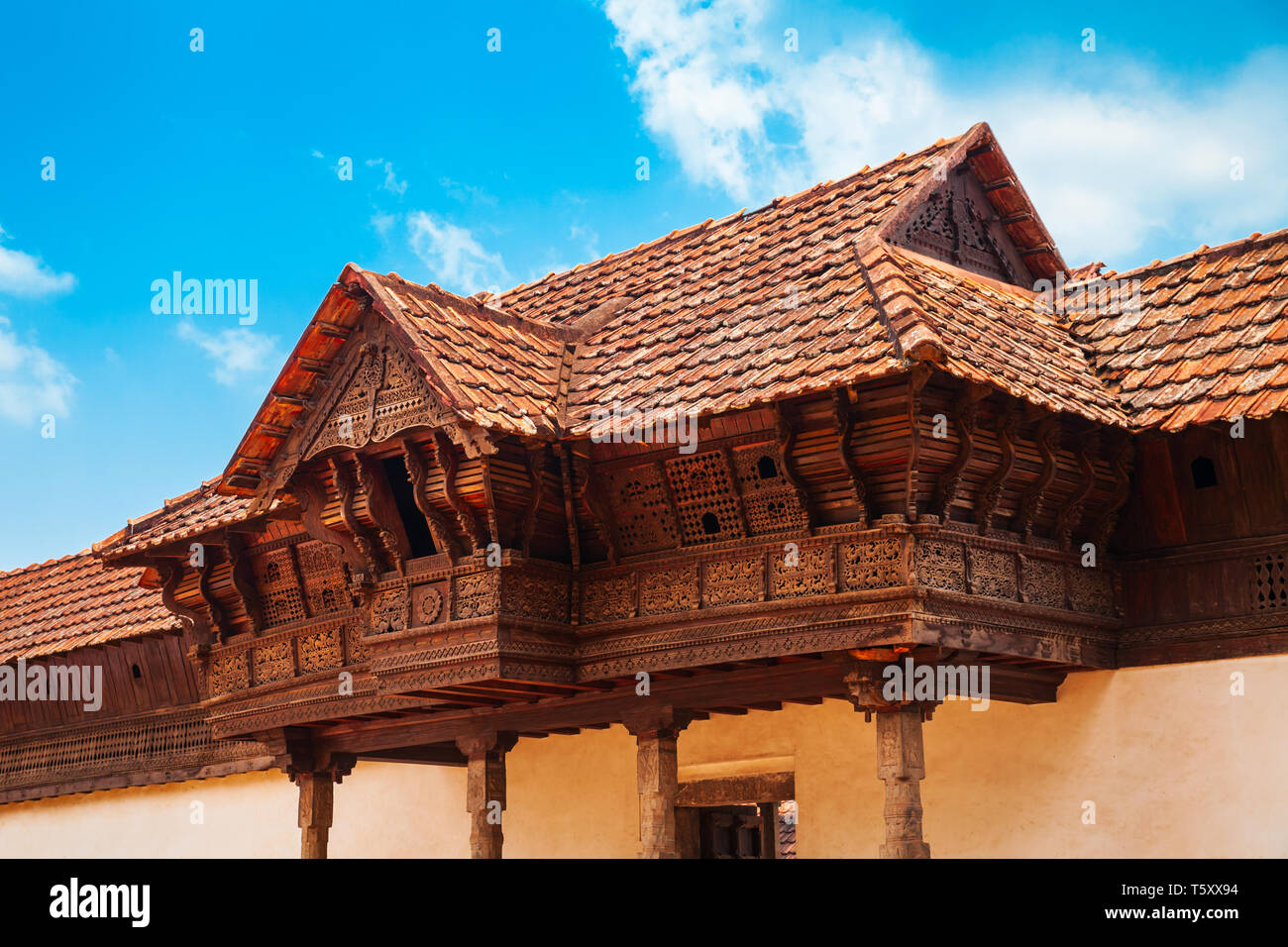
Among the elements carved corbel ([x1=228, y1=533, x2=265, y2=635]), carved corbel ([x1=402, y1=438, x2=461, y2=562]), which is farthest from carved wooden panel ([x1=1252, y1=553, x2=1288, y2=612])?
carved corbel ([x1=228, y1=533, x2=265, y2=635])

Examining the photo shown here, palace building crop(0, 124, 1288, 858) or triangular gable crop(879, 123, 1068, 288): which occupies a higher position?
triangular gable crop(879, 123, 1068, 288)

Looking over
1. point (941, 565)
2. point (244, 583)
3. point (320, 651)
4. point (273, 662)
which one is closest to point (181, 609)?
point (244, 583)

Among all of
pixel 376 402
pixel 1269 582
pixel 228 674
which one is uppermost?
pixel 376 402

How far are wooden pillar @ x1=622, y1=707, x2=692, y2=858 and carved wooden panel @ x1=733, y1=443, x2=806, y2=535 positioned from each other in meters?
1.53

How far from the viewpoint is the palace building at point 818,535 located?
27.4 feet

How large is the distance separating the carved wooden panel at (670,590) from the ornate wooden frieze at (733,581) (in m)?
0.08

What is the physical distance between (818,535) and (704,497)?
2.74ft

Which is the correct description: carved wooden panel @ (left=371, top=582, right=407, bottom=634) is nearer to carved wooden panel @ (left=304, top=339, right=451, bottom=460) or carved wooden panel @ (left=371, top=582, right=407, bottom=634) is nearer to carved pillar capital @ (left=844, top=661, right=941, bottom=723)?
carved wooden panel @ (left=304, top=339, right=451, bottom=460)

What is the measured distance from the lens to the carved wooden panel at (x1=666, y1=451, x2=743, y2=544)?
8844 mm

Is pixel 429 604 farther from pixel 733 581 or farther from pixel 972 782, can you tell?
pixel 972 782

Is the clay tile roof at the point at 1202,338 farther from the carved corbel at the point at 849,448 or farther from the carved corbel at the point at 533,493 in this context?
the carved corbel at the point at 533,493

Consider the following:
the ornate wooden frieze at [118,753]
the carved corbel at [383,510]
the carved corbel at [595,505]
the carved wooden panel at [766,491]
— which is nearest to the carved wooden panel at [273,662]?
the carved corbel at [383,510]

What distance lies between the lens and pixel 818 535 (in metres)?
8.42

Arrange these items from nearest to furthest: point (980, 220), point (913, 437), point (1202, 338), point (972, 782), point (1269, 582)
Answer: point (913, 437), point (1269, 582), point (1202, 338), point (972, 782), point (980, 220)
